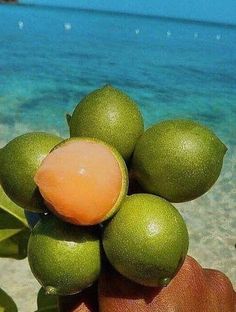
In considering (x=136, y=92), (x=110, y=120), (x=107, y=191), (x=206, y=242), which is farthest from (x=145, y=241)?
(x=136, y=92)

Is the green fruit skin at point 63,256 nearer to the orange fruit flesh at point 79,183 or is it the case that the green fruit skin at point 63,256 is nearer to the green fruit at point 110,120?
the orange fruit flesh at point 79,183

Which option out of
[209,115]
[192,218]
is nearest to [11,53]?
[209,115]

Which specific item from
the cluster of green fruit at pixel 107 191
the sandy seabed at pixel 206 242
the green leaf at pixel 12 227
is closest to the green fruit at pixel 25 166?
the cluster of green fruit at pixel 107 191

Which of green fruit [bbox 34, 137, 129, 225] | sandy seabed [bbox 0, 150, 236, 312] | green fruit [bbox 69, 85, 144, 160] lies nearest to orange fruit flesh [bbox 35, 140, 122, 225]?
green fruit [bbox 34, 137, 129, 225]

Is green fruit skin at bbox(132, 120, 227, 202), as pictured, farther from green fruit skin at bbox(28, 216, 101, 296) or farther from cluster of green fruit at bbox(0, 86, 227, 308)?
green fruit skin at bbox(28, 216, 101, 296)

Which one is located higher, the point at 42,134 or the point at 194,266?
the point at 42,134

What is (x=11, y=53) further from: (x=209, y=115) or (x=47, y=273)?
(x=47, y=273)
